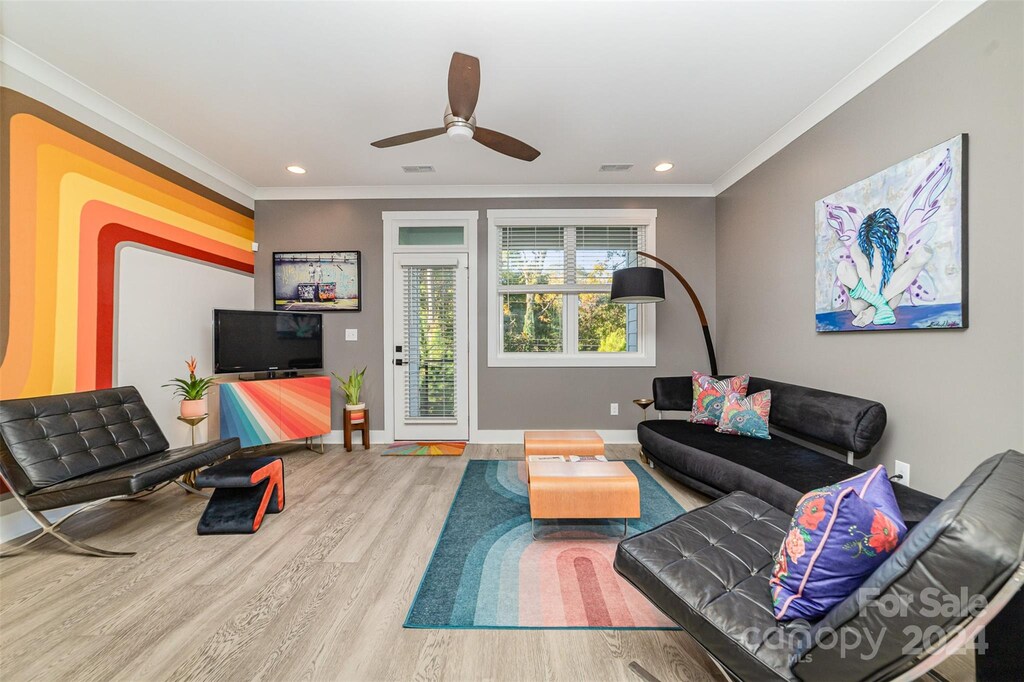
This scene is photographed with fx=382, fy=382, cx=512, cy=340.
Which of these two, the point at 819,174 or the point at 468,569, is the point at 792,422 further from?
the point at 468,569

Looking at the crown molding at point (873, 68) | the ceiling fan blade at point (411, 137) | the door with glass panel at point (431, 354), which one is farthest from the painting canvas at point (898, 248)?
the door with glass panel at point (431, 354)

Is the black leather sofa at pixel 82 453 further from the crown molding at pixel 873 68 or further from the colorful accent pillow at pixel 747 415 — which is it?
the crown molding at pixel 873 68

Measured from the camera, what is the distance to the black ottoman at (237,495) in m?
2.31

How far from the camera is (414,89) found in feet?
8.25

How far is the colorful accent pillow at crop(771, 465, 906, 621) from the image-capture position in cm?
101

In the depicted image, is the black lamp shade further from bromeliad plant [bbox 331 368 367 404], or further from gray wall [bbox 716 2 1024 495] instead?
bromeliad plant [bbox 331 368 367 404]

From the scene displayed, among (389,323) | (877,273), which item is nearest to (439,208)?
(389,323)

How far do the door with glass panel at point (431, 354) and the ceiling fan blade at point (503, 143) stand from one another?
1989 millimetres

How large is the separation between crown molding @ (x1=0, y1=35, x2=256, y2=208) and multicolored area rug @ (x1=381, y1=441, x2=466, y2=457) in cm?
318

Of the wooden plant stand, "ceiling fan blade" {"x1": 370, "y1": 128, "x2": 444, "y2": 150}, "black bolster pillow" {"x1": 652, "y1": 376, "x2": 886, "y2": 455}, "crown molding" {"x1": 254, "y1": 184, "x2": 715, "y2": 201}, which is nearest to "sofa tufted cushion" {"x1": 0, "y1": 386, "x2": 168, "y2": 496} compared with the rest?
the wooden plant stand

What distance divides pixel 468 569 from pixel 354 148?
336 centimetres

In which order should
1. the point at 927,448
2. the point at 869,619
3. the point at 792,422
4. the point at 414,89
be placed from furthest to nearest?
the point at 792,422 → the point at 414,89 → the point at 927,448 → the point at 869,619

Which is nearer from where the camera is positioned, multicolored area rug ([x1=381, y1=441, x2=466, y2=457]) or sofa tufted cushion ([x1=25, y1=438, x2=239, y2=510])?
sofa tufted cushion ([x1=25, y1=438, x2=239, y2=510])

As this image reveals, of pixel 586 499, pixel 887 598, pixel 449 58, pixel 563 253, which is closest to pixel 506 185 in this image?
pixel 563 253
